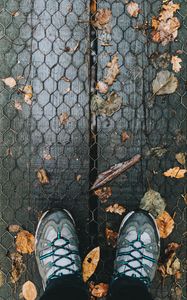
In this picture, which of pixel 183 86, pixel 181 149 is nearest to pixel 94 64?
pixel 183 86

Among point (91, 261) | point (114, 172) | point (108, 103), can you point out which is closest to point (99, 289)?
point (91, 261)

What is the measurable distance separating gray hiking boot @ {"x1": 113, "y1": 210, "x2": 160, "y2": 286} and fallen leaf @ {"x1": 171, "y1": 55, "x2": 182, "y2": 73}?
57 centimetres

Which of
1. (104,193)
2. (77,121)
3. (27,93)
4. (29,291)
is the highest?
(27,93)

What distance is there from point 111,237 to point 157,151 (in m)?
0.38

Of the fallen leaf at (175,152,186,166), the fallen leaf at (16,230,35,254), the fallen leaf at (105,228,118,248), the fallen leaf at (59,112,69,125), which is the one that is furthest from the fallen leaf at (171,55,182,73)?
the fallen leaf at (16,230,35,254)

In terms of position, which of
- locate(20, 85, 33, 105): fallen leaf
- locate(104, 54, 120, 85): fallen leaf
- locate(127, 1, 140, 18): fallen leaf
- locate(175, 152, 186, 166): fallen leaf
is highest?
locate(127, 1, 140, 18): fallen leaf

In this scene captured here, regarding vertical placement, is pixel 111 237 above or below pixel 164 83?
below

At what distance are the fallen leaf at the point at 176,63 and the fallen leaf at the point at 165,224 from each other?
561 mm

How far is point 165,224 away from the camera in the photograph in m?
1.94

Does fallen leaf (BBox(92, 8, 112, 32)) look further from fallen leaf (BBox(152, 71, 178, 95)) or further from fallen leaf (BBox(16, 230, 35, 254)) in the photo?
fallen leaf (BBox(16, 230, 35, 254))

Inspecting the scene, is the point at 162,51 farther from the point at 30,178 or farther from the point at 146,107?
the point at 30,178

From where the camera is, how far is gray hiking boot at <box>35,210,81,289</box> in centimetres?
187

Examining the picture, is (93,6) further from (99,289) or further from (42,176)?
(99,289)

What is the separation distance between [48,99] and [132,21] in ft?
1.48
